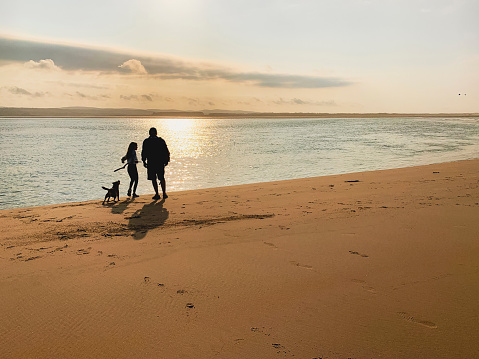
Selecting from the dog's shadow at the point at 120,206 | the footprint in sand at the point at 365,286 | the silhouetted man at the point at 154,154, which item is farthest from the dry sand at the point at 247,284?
the silhouetted man at the point at 154,154

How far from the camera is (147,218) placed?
8.62m

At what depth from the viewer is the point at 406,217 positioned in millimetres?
7648

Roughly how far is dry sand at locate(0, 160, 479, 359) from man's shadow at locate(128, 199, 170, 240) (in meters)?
0.09

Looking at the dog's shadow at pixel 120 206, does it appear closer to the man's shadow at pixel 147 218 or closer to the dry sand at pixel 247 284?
the man's shadow at pixel 147 218

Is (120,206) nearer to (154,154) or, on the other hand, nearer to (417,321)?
(154,154)

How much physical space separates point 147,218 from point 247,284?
461cm

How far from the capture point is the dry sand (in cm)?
336

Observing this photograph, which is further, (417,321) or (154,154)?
(154,154)

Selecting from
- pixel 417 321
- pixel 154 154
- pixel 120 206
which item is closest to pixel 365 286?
pixel 417 321

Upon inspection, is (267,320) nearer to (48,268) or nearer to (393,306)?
(393,306)

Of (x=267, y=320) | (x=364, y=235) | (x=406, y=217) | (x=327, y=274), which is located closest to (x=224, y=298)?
(x=267, y=320)

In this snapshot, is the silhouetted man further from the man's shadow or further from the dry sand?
the dry sand

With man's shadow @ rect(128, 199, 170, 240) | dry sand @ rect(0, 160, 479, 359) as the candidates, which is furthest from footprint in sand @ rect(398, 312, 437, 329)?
man's shadow @ rect(128, 199, 170, 240)

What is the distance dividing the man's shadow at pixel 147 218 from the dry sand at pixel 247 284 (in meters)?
0.09
